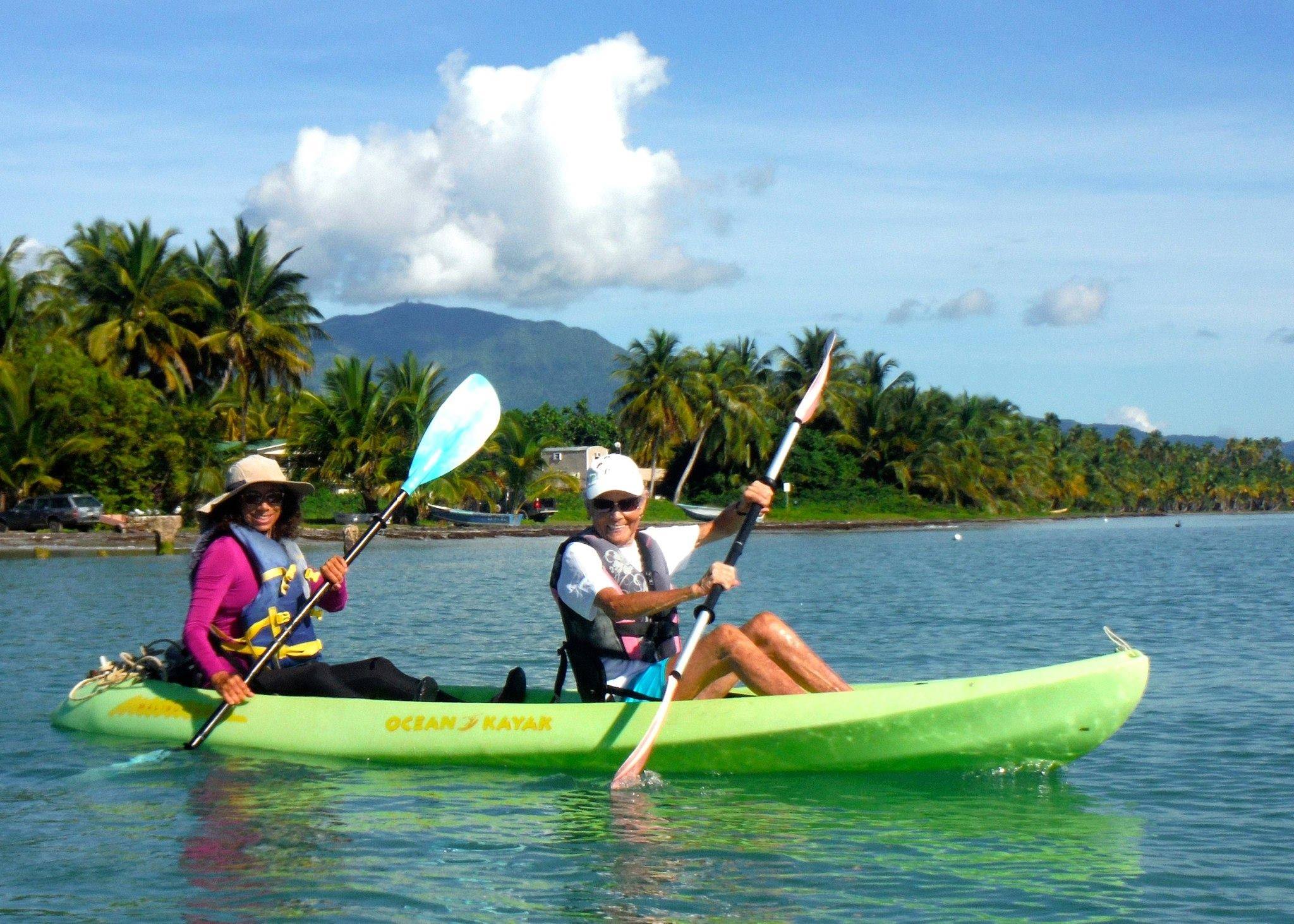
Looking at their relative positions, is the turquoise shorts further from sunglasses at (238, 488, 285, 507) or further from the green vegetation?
the green vegetation

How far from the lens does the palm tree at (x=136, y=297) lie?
36500mm

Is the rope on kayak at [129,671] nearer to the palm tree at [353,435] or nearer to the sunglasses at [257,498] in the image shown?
Result: the sunglasses at [257,498]

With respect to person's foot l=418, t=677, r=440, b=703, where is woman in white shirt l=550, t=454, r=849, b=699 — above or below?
above

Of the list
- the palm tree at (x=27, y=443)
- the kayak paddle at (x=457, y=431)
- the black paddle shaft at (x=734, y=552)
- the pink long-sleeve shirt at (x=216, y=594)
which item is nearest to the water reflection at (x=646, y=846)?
the pink long-sleeve shirt at (x=216, y=594)

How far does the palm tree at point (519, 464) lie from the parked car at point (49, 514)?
49.9 ft

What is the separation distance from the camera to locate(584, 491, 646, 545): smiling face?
6.03 metres

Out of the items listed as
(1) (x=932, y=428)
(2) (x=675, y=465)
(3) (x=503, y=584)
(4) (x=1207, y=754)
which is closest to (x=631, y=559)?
(4) (x=1207, y=754)

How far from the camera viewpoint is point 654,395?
51188 millimetres

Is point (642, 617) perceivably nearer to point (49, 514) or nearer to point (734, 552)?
point (734, 552)

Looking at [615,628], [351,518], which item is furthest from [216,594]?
[351,518]

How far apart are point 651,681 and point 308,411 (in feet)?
113

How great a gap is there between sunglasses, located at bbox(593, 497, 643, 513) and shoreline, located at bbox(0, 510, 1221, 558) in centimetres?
207

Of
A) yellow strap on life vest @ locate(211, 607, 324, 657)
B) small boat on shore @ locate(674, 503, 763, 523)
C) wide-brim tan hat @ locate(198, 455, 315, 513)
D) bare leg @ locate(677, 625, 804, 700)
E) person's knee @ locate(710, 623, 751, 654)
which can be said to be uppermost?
wide-brim tan hat @ locate(198, 455, 315, 513)

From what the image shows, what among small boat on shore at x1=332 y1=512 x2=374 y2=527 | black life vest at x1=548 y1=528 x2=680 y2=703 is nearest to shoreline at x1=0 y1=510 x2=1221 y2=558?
small boat on shore at x1=332 y1=512 x2=374 y2=527
